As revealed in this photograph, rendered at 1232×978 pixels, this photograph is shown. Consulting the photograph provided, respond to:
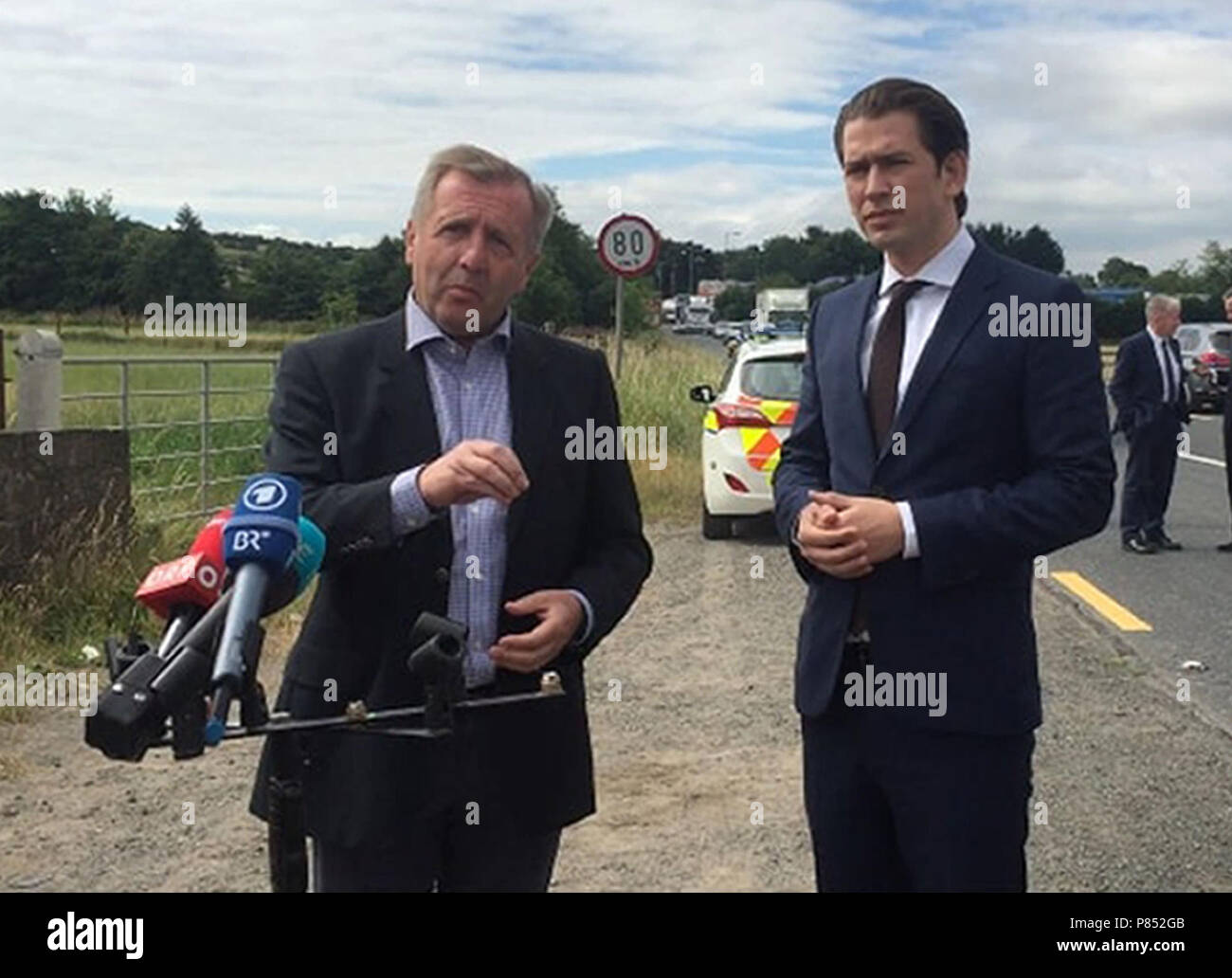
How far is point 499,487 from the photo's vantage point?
2111mm

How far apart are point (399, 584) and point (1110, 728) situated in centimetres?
468

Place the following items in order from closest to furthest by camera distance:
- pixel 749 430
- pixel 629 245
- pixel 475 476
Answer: pixel 475 476 < pixel 749 430 < pixel 629 245

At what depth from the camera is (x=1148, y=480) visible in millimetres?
11547

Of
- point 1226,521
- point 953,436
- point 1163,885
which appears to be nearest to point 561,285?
point 1226,521

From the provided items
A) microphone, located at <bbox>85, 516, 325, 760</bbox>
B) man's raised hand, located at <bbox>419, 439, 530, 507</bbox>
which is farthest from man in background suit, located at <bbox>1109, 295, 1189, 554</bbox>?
microphone, located at <bbox>85, 516, 325, 760</bbox>

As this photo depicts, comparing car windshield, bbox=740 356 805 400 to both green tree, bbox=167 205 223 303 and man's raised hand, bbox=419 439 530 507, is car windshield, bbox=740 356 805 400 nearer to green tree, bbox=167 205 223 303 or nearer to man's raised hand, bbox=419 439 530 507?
green tree, bbox=167 205 223 303

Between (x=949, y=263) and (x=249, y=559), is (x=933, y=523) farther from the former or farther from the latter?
(x=249, y=559)

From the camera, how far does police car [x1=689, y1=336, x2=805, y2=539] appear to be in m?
11.7

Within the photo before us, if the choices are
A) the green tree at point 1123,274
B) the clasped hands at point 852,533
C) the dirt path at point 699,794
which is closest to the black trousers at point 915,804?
the clasped hands at point 852,533

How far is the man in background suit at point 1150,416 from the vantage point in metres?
11.6

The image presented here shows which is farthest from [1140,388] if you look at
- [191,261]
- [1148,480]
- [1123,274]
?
[1123,274]

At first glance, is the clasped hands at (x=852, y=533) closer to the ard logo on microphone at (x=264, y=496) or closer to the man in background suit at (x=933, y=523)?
the man in background suit at (x=933, y=523)

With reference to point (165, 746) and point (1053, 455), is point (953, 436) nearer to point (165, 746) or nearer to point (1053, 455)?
point (1053, 455)

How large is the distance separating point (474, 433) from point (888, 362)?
776 millimetres
